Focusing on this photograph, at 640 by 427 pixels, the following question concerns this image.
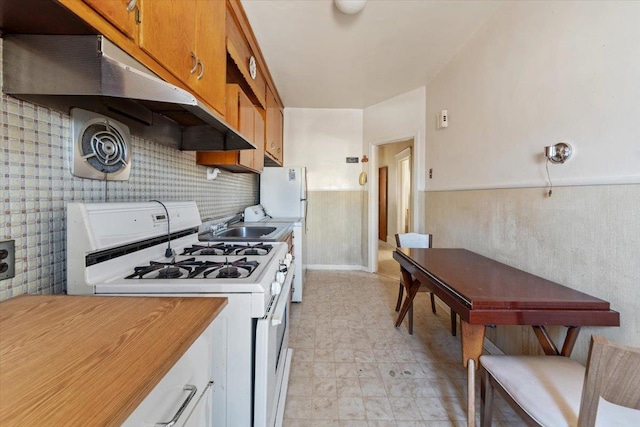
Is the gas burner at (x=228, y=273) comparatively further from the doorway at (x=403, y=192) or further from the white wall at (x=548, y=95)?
the doorway at (x=403, y=192)

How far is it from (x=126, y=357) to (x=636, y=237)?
70.0 inches

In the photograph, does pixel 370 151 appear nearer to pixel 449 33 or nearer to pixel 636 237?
pixel 449 33

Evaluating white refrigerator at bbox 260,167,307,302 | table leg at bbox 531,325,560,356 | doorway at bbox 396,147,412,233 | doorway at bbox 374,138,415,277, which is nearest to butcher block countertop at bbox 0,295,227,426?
table leg at bbox 531,325,560,356

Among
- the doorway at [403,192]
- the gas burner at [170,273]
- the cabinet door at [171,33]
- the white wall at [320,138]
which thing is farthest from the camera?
the doorway at [403,192]

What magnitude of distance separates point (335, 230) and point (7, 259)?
152 inches

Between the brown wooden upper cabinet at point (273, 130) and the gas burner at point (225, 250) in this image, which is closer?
the gas burner at point (225, 250)

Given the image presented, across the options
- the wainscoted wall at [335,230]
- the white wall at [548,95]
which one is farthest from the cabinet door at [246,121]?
the wainscoted wall at [335,230]

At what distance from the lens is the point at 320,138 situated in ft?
14.4

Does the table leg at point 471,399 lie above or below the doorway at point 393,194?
below

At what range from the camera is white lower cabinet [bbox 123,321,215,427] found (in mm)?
529

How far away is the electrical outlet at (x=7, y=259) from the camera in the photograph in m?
0.80

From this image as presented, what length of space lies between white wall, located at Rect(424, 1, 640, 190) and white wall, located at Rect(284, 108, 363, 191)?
6.09ft

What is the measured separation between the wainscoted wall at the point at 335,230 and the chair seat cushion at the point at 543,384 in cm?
322

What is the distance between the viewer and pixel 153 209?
4.32ft
